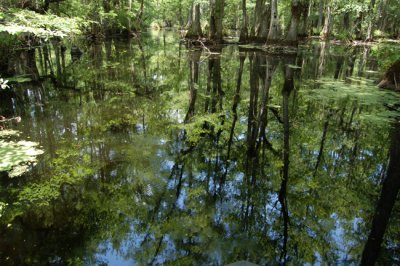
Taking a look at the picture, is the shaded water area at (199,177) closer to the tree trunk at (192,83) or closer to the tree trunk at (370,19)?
the tree trunk at (192,83)

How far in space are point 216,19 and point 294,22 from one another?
560cm

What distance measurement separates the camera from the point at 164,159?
5.48 metres

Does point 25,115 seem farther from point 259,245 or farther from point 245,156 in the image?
point 259,245

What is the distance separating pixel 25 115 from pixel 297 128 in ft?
20.7

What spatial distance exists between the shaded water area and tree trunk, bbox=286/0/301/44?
998 cm

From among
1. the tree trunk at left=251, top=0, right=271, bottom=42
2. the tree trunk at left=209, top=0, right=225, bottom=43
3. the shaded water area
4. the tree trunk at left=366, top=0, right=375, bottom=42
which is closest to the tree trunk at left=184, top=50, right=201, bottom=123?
the shaded water area

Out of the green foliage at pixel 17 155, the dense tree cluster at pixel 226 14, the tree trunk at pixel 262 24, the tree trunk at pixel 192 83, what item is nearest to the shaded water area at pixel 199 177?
the tree trunk at pixel 192 83

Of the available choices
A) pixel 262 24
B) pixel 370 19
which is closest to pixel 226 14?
pixel 370 19

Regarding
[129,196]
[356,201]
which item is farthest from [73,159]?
[356,201]

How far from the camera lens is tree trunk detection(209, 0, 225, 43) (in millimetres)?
21438

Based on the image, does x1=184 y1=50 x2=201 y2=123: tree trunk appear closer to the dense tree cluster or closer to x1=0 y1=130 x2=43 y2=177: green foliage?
x1=0 y1=130 x2=43 y2=177: green foliage

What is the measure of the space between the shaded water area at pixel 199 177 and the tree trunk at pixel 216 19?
13099 millimetres

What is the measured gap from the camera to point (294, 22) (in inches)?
736

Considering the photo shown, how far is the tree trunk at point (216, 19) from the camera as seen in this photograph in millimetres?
21438
